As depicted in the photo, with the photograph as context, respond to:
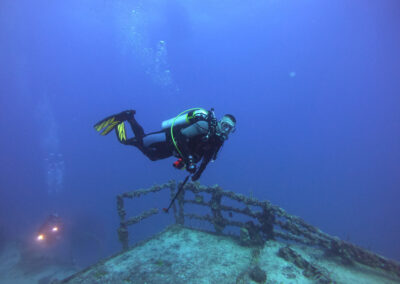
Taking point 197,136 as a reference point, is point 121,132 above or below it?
above

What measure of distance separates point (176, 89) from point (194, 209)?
150525 mm

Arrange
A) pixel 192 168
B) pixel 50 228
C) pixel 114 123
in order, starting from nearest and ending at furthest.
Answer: pixel 192 168
pixel 114 123
pixel 50 228

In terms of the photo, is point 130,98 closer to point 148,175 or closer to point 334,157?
→ point 148,175

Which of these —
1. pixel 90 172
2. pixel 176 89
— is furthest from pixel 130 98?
pixel 90 172

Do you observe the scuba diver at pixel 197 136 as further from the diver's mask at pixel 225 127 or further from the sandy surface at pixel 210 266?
the sandy surface at pixel 210 266

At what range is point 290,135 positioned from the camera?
145m

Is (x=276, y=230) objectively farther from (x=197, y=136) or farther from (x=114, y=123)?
(x=114, y=123)

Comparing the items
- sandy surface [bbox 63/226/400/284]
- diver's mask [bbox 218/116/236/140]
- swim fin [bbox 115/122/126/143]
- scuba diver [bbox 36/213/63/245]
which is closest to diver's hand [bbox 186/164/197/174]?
diver's mask [bbox 218/116/236/140]

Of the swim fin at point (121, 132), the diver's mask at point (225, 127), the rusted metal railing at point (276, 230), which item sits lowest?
the rusted metal railing at point (276, 230)

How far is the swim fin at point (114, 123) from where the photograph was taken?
257 inches

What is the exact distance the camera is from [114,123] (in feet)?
21.7

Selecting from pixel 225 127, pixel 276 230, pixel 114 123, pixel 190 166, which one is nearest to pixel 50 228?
pixel 114 123

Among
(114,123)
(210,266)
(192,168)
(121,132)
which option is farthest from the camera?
(121,132)

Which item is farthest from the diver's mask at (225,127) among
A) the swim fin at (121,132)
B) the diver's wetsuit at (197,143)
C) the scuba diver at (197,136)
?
the swim fin at (121,132)
